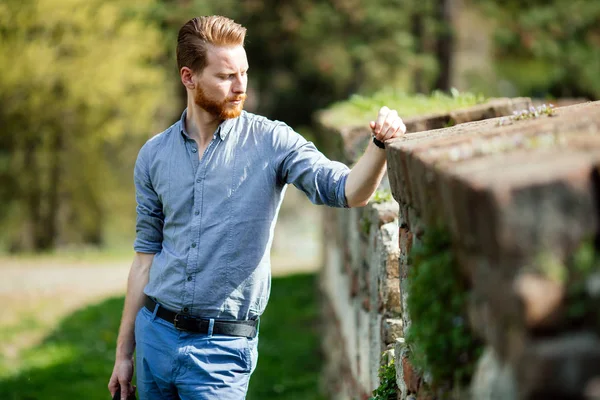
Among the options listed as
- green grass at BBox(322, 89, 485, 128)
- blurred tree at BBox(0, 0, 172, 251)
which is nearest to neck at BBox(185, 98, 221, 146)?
green grass at BBox(322, 89, 485, 128)

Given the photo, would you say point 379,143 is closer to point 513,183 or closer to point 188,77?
point 188,77

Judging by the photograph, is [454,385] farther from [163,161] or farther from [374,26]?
[374,26]

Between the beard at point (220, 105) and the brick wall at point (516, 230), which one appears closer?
the brick wall at point (516, 230)

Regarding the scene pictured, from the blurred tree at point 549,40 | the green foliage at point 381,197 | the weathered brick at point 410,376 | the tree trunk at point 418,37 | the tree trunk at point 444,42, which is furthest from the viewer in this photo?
the blurred tree at point 549,40

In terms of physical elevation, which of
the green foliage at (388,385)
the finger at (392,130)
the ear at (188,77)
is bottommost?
the green foliage at (388,385)

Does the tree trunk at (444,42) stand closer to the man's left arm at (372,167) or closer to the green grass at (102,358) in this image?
the green grass at (102,358)

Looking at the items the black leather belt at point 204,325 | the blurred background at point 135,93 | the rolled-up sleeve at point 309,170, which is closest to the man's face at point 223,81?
the rolled-up sleeve at point 309,170

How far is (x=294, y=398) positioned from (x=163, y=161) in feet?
15.0

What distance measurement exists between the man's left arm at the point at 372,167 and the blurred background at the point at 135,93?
4698 mm

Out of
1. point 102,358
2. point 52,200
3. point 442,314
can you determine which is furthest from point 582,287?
point 52,200

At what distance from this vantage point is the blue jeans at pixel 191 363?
304cm

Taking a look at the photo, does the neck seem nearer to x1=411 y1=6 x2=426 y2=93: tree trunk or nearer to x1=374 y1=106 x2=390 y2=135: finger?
x1=374 y1=106 x2=390 y2=135: finger

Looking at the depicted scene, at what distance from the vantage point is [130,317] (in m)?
3.40

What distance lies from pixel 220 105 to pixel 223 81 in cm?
9
